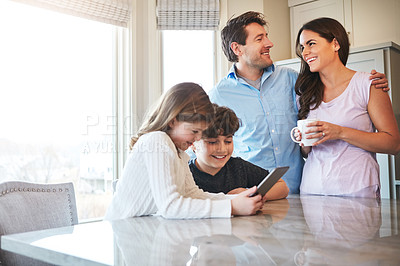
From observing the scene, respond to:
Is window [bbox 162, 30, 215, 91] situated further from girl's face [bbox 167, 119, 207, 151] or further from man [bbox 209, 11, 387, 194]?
girl's face [bbox 167, 119, 207, 151]

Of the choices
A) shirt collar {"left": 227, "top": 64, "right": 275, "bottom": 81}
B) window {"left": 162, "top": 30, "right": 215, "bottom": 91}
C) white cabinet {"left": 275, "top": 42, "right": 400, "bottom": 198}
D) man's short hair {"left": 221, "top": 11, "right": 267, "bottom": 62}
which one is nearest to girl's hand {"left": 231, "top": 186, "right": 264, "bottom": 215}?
shirt collar {"left": 227, "top": 64, "right": 275, "bottom": 81}

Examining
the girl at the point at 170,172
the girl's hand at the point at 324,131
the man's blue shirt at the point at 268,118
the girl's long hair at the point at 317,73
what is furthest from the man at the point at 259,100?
the girl at the point at 170,172

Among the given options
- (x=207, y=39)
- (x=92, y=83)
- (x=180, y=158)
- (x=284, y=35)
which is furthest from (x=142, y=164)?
(x=284, y=35)

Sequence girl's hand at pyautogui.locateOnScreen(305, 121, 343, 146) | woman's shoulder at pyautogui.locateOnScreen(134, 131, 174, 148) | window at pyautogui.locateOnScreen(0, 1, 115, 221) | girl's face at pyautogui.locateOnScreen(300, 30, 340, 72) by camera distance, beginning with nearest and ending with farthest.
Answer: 1. woman's shoulder at pyautogui.locateOnScreen(134, 131, 174, 148)
2. girl's hand at pyautogui.locateOnScreen(305, 121, 343, 146)
3. girl's face at pyautogui.locateOnScreen(300, 30, 340, 72)
4. window at pyautogui.locateOnScreen(0, 1, 115, 221)

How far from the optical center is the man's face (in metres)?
2.06

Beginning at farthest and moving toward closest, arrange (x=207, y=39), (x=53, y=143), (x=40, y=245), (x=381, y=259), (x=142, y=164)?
(x=207, y=39)
(x=53, y=143)
(x=142, y=164)
(x=40, y=245)
(x=381, y=259)

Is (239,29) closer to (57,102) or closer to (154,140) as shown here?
(154,140)

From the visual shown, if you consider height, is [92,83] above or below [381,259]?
above

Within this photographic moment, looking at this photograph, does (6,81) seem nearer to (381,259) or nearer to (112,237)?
(112,237)

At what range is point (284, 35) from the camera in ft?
11.7

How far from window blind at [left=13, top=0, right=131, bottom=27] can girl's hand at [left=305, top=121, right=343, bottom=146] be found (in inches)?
80.8

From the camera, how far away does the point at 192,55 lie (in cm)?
341

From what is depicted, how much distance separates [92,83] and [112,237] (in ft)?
7.86

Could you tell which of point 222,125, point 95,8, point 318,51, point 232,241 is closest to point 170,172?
point 232,241
